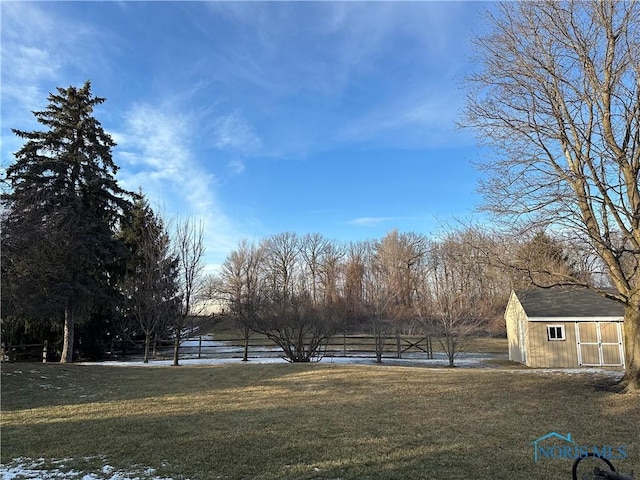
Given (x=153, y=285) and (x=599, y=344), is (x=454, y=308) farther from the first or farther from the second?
(x=153, y=285)

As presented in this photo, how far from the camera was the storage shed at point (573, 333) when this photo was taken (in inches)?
707

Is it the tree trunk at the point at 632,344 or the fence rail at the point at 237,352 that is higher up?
the tree trunk at the point at 632,344

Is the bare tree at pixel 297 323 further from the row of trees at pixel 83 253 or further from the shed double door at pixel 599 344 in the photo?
the shed double door at pixel 599 344

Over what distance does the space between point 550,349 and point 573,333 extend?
1.17 m

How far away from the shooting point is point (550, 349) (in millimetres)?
18531

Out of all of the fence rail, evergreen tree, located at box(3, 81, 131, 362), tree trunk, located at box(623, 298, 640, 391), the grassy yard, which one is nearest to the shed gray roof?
the fence rail

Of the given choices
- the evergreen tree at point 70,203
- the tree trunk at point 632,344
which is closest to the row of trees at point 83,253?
the evergreen tree at point 70,203

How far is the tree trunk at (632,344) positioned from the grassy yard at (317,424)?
2.14 ft

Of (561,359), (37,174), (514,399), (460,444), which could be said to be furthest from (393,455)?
(37,174)

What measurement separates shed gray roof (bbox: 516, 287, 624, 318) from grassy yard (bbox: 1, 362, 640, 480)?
708 centimetres

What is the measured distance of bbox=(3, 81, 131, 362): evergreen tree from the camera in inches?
606

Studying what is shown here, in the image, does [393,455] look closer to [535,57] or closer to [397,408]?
[397,408]

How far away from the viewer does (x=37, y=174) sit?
17.8 meters

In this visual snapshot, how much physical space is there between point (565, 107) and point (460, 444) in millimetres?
8120
